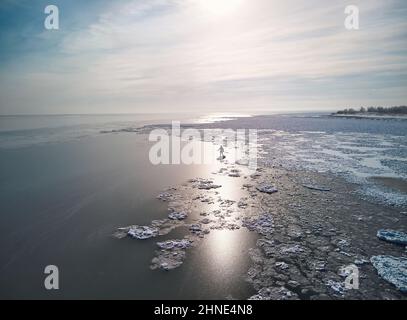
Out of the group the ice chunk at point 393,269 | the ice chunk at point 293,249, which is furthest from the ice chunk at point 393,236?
the ice chunk at point 293,249

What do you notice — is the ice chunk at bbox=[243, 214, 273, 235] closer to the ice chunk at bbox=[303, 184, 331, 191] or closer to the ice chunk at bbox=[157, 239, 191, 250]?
the ice chunk at bbox=[157, 239, 191, 250]

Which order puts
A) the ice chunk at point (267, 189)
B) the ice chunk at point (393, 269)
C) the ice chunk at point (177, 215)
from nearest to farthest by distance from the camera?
the ice chunk at point (393, 269), the ice chunk at point (177, 215), the ice chunk at point (267, 189)

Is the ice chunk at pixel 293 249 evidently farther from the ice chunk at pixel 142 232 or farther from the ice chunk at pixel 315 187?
the ice chunk at pixel 315 187

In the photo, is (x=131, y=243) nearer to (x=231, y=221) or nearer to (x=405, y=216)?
(x=231, y=221)

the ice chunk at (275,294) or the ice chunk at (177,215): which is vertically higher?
the ice chunk at (177,215)

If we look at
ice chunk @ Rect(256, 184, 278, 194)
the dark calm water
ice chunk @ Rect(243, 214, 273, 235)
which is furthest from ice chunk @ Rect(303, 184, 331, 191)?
the dark calm water
